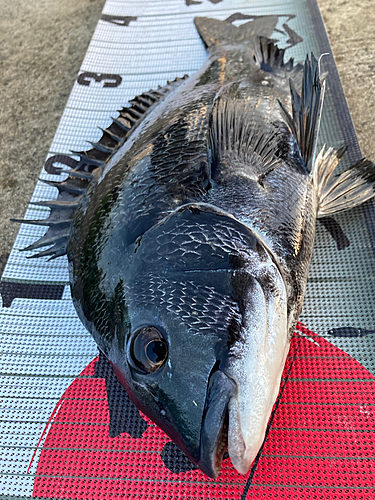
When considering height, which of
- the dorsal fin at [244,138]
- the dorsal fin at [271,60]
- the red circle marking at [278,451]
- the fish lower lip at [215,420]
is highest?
the dorsal fin at [271,60]

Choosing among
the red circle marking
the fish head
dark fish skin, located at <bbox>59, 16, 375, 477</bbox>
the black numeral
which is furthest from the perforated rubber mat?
the black numeral

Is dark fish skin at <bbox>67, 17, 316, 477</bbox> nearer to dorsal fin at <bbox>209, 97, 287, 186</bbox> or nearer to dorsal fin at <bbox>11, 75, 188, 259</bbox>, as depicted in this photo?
dorsal fin at <bbox>209, 97, 287, 186</bbox>

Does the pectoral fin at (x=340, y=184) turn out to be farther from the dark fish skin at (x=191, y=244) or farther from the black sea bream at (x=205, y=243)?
the dark fish skin at (x=191, y=244)

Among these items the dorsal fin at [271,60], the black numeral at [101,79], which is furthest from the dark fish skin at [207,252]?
the black numeral at [101,79]

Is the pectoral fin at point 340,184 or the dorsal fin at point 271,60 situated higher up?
the dorsal fin at point 271,60

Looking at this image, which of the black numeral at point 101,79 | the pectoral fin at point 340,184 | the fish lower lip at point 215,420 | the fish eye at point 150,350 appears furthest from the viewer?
the black numeral at point 101,79

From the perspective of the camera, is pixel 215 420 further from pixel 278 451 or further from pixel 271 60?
pixel 271 60
